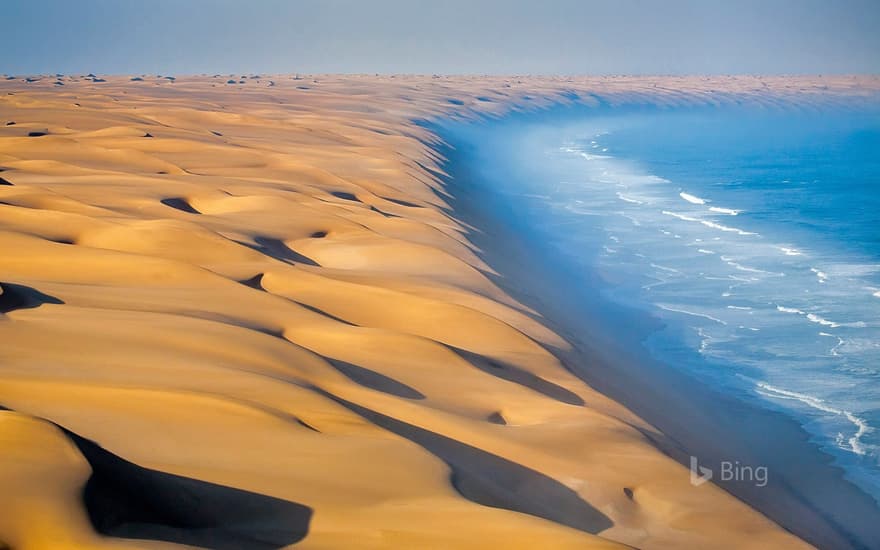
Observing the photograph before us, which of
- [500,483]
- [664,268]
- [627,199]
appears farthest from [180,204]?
[627,199]

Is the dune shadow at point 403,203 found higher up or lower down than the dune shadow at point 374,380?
higher up

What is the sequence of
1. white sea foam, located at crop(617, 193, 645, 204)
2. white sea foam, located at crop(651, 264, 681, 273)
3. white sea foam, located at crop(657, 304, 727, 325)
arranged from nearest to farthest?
white sea foam, located at crop(657, 304, 727, 325) < white sea foam, located at crop(651, 264, 681, 273) < white sea foam, located at crop(617, 193, 645, 204)

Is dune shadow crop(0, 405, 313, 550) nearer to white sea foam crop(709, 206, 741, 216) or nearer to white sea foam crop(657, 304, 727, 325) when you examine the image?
white sea foam crop(657, 304, 727, 325)

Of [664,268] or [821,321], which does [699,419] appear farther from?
[664,268]

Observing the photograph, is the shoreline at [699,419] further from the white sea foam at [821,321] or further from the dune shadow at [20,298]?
the dune shadow at [20,298]

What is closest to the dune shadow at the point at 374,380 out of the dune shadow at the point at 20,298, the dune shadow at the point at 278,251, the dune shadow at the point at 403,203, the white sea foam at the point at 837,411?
the dune shadow at the point at 20,298

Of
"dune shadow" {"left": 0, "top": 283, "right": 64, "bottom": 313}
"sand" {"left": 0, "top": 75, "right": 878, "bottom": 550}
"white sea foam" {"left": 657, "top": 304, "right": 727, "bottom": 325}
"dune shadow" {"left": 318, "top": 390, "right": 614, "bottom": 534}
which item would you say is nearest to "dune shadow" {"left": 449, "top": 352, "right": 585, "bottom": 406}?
"sand" {"left": 0, "top": 75, "right": 878, "bottom": 550}
